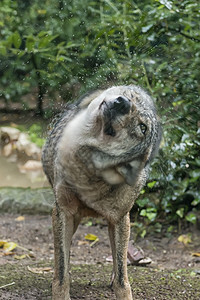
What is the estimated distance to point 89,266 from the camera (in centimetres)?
523

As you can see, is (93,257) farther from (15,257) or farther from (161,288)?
(161,288)

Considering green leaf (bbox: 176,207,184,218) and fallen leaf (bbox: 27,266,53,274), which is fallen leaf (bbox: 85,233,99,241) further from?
fallen leaf (bbox: 27,266,53,274)

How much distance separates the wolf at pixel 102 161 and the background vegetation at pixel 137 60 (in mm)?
772

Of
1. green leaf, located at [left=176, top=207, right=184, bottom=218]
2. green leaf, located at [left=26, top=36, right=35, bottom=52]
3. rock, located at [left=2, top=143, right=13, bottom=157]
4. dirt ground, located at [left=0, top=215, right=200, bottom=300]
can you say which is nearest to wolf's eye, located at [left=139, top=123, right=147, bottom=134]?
dirt ground, located at [left=0, top=215, right=200, bottom=300]

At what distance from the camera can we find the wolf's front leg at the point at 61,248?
139 inches

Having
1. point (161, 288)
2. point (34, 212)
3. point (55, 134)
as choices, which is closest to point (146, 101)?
point (55, 134)

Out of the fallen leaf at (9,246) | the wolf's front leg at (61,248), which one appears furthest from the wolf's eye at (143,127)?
the fallen leaf at (9,246)

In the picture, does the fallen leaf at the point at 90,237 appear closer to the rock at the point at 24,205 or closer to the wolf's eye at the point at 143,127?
the rock at the point at 24,205

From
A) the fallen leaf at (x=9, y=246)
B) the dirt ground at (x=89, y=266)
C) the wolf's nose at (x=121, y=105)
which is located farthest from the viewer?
the fallen leaf at (x=9, y=246)

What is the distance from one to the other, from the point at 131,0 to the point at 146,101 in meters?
4.05

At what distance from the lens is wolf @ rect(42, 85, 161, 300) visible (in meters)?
2.39

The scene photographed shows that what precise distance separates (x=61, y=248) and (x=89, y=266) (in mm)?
1735

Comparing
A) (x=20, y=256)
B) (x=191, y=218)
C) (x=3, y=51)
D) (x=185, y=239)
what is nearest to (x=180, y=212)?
(x=191, y=218)

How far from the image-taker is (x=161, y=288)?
438 centimetres
